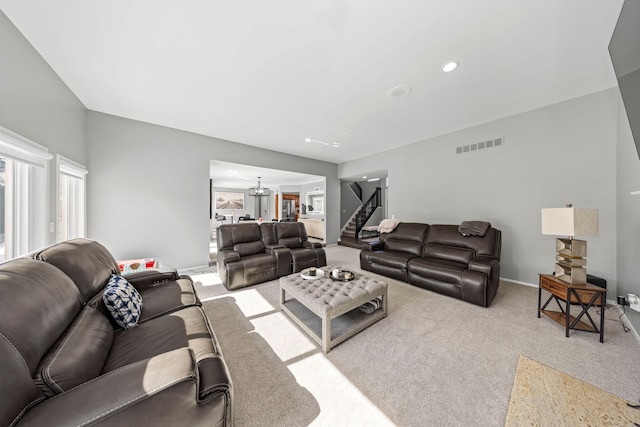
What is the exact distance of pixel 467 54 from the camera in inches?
86.7

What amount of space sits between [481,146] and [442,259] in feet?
7.65

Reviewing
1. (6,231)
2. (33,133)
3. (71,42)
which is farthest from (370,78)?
(6,231)

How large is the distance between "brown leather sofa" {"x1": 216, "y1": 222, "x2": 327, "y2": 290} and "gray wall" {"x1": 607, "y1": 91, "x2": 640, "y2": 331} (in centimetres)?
389

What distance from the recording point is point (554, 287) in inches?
89.7

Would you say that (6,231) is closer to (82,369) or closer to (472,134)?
(82,369)

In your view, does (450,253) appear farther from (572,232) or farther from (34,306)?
(34,306)

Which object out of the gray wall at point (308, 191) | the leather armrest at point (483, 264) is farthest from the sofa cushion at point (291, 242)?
the gray wall at point (308, 191)

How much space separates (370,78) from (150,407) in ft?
10.6

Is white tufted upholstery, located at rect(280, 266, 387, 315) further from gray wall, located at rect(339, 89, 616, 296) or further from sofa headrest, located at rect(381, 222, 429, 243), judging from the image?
gray wall, located at rect(339, 89, 616, 296)

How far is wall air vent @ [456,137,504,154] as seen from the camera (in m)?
3.78

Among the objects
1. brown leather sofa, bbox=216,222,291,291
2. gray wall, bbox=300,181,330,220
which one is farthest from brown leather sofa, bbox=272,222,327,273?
gray wall, bbox=300,181,330,220

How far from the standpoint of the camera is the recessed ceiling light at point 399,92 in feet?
9.20

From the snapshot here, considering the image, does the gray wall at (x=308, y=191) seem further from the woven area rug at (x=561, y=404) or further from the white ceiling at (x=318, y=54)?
the woven area rug at (x=561, y=404)

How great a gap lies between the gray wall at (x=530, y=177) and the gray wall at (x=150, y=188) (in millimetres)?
4802
